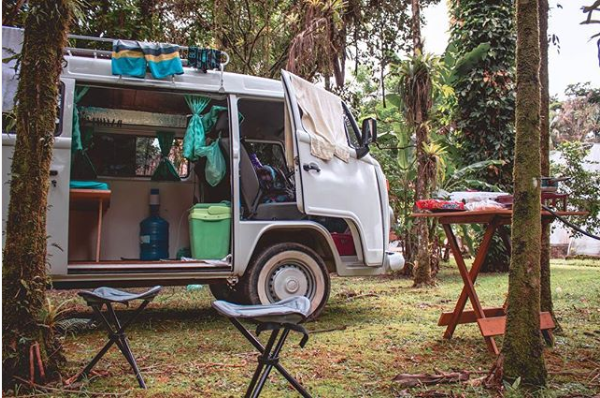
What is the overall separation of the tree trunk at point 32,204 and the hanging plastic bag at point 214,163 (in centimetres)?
258

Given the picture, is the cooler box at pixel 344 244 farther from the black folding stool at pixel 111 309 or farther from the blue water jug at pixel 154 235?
the black folding stool at pixel 111 309

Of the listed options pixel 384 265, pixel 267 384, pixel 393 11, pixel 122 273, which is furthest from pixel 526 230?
pixel 393 11

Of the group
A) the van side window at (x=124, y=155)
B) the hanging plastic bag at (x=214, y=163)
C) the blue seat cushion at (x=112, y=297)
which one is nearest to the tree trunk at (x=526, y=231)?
the blue seat cushion at (x=112, y=297)

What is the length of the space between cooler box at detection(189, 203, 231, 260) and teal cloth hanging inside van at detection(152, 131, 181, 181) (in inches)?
49.6

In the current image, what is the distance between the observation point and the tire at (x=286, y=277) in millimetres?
5543

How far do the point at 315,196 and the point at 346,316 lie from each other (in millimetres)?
1540

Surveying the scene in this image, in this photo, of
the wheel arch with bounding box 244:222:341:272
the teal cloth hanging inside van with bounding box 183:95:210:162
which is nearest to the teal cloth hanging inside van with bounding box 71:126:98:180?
the teal cloth hanging inside van with bounding box 183:95:210:162

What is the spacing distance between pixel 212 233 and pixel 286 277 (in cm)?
90

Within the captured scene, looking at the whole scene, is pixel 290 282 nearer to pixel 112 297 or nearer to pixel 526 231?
pixel 112 297

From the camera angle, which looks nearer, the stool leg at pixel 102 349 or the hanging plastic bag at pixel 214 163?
the stool leg at pixel 102 349

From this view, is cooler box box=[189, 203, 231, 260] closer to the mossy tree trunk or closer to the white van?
the white van

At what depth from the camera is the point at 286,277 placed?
5.71 m

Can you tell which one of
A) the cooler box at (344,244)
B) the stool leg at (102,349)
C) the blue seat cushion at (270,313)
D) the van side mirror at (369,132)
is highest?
the van side mirror at (369,132)

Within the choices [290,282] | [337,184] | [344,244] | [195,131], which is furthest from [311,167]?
[195,131]
